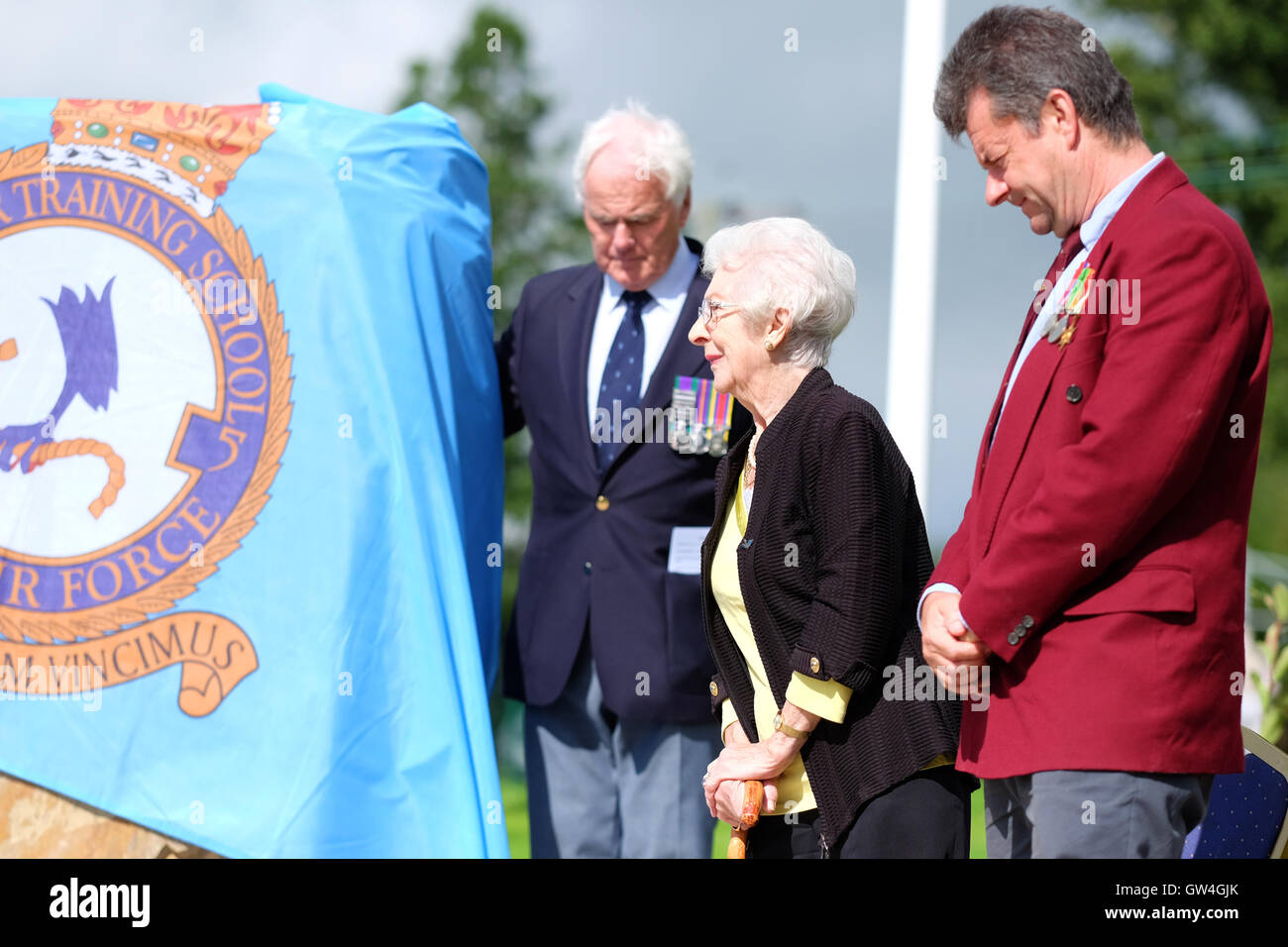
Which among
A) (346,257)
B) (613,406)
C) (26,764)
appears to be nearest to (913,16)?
(613,406)

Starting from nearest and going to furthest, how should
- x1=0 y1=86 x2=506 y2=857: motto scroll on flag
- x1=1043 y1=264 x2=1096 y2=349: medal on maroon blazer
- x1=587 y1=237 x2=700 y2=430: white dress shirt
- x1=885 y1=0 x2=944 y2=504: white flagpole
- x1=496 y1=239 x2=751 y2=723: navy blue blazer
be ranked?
1. x1=1043 y1=264 x2=1096 y2=349: medal on maroon blazer
2. x1=0 y1=86 x2=506 y2=857: motto scroll on flag
3. x1=496 y1=239 x2=751 y2=723: navy blue blazer
4. x1=587 y1=237 x2=700 y2=430: white dress shirt
5. x1=885 y1=0 x2=944 y2=504: white flagpole

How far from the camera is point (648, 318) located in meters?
3.51

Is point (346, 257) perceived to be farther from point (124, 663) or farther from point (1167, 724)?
point (1167, 724)

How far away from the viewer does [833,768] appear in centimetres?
248

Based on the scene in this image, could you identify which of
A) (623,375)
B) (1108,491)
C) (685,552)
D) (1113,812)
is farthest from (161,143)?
(1113,812)

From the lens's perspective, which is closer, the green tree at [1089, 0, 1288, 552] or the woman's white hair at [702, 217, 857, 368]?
the woman's white hair at [702, 217, 857, 368]

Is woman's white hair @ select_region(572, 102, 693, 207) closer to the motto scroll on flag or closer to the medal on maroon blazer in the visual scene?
the motto scroll on flag

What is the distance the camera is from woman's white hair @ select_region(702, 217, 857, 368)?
254 centimetres

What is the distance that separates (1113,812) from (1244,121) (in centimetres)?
1572

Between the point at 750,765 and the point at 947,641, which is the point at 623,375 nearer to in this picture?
the point at 750,765

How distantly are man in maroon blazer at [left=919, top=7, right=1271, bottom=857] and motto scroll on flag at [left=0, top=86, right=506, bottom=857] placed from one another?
4.10 feet

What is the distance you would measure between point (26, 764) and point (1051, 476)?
7.24 feet

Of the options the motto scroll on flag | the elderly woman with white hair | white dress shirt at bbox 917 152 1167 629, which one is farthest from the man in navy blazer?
white dress shirt at bbox 917 152 1167 629

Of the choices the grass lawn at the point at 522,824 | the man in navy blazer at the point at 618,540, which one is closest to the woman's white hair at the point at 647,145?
the man in navy blazer at the point at 618,540
